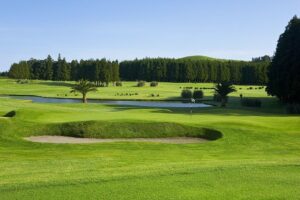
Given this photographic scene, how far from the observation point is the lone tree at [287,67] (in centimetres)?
6153

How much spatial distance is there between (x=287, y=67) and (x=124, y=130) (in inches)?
1575

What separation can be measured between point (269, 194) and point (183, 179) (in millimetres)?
2147

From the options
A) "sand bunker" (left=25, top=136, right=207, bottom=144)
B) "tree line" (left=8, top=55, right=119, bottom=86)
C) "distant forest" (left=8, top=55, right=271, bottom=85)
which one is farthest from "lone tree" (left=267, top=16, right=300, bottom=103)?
"distant forest" (left=8, top=55, right=271, bottom=85)

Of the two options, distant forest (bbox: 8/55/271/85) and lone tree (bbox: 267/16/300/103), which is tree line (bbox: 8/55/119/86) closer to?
distant forest (bbox: 8/55/271/85)

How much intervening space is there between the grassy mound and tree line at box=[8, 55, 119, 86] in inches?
4297

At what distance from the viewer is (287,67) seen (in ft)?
207

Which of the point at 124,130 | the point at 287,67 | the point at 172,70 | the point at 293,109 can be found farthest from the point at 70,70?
the point at 124,130

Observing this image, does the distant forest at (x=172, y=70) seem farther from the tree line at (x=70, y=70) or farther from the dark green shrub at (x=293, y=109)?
the dark green shrub at (x=293, y=109)

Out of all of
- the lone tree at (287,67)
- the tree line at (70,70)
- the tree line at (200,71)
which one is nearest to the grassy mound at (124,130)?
the lone tree at (287,67)

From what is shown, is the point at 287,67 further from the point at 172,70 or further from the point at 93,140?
the point at 172,70

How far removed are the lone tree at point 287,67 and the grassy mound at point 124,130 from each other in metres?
35.7

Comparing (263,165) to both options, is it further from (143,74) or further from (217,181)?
(143,74)

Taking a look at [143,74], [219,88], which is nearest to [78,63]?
[143,74]

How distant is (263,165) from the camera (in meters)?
13.9
